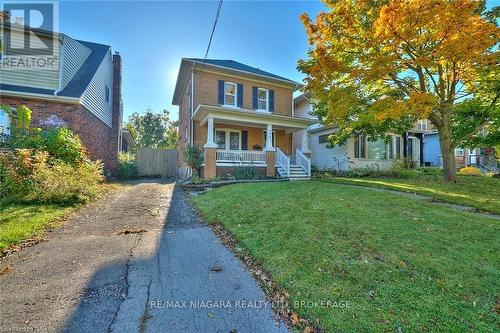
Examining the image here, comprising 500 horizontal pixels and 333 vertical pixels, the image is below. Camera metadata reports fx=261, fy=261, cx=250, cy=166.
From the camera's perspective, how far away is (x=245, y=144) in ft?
53.1

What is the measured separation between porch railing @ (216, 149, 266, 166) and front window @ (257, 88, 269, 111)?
399cm

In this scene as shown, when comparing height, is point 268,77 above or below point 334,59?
above

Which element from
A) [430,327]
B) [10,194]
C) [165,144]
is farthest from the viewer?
[165,144]

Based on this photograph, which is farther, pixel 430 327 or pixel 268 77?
pixel 268 77

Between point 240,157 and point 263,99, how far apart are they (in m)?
5.12

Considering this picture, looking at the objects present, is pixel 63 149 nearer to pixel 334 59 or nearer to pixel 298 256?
pixel 298 256

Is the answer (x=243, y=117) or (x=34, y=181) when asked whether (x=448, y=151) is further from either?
(x=34, y=181)

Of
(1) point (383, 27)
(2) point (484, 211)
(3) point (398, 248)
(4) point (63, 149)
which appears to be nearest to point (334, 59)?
(1) point (383, 27)

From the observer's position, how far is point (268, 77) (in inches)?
650

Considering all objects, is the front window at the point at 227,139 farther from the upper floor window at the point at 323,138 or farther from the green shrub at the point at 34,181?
the green shrub at the point at 34,181

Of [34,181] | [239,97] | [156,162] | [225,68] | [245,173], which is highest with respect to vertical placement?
[225,68]

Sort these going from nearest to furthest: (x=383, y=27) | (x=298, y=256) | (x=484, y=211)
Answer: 1. (x=298, y=256)
2. (x=484, y=211)
3. (x=383, y=27)

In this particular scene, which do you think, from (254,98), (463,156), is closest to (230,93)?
(254,98)

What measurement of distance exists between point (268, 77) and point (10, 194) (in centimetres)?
1373
